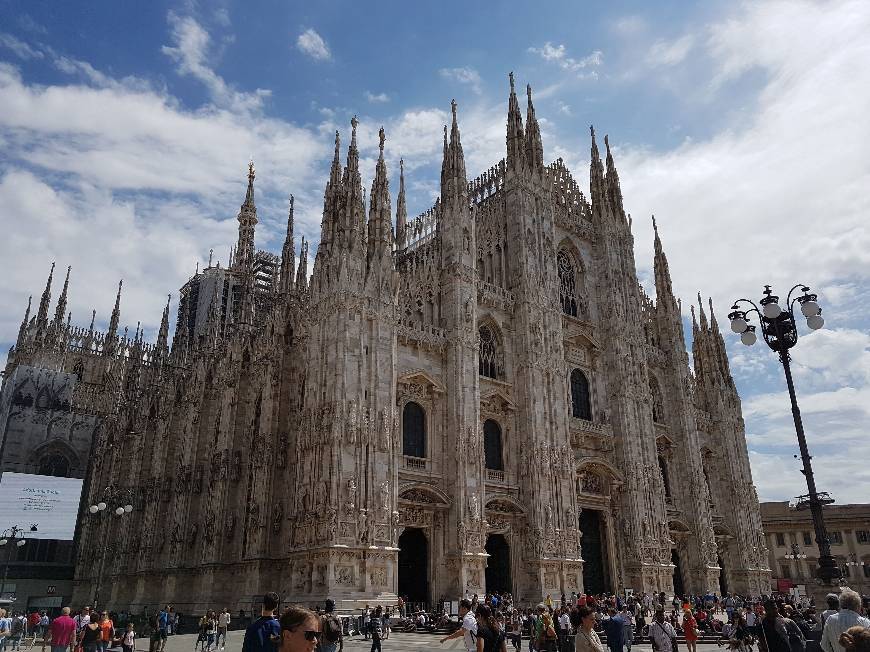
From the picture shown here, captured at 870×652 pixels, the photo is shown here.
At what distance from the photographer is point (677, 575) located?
132 feet

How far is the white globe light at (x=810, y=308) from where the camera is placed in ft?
49.2

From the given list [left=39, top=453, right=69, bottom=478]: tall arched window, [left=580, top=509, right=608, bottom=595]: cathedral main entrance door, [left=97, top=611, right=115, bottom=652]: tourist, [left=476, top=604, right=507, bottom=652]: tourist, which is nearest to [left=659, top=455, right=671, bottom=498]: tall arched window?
[left=580, top=509, right=608, bottom=595]: cathedral main entrance door

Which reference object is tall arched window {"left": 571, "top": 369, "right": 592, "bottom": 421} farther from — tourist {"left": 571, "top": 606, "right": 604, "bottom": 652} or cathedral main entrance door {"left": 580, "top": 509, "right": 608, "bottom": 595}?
tourist {"left": 571, "top": 606, "right": 604, "bottom": 652}

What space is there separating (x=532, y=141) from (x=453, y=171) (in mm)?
7346

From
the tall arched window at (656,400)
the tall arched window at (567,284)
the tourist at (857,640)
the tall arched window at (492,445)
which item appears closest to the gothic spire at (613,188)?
the tall arched window at (567,284)

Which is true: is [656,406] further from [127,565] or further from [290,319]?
[127,565]

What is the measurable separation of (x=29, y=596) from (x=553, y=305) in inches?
1606

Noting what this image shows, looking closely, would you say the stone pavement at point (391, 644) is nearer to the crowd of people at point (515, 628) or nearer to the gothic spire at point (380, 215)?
the crowd of people at point (515, 628)

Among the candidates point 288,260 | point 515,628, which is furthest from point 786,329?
point 288,260

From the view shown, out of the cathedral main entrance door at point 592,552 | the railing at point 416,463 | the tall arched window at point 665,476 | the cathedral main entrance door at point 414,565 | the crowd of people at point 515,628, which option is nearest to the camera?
the crowd of people at point 515,628

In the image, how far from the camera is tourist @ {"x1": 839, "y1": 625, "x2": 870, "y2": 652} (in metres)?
4.70

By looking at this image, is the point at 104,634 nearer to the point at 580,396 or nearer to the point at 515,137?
the point at 580,396

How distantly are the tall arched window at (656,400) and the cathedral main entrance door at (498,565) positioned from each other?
1638 centimetres

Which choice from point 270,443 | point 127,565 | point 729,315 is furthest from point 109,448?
point 729,315
